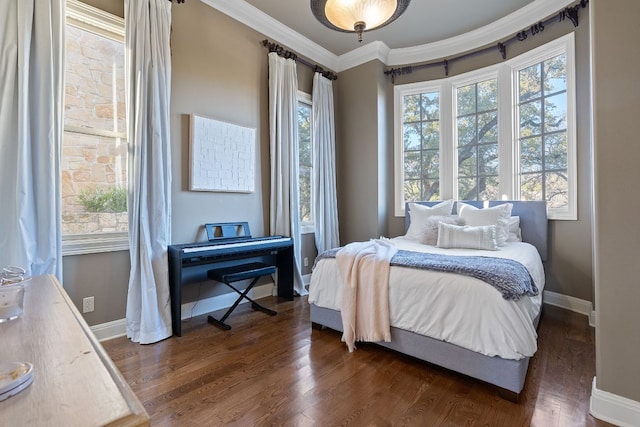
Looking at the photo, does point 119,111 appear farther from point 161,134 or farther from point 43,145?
point 43,145

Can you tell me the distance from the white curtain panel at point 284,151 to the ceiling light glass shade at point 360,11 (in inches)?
63.8

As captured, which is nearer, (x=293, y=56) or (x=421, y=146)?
(x=293, y=56)

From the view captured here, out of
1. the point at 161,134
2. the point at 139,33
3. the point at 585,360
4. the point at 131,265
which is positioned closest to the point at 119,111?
the point at 161,134

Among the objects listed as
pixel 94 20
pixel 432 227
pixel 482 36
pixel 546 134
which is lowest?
pixel 432 227

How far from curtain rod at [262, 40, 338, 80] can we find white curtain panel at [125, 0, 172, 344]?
4.06 feet

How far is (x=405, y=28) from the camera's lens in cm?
380

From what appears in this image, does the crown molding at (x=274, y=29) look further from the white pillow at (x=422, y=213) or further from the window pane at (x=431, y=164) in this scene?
the white pillow at (x=422, y=213)

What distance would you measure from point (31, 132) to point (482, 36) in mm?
4603

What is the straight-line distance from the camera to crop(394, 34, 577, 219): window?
3248mm

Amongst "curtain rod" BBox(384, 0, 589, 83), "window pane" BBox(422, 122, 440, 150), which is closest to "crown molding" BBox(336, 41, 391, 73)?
"curtain rod" BBox(384, 0, 589, 83)

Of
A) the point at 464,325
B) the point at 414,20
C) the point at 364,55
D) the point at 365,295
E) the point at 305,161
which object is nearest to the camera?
the point at 464,325

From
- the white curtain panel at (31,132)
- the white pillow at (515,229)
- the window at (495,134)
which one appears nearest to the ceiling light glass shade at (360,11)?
the white curtain panel at (31,132)

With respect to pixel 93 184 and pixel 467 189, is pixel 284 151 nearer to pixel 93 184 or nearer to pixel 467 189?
pixel 93 184

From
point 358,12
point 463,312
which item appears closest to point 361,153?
point 358,12
